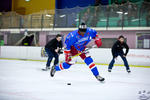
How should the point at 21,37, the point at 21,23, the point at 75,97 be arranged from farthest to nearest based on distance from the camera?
the point at 21,37 < the point at 21,23 < the point at 75,97

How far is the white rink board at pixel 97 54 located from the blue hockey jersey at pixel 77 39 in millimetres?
4816

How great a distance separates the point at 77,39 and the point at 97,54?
5448 mm

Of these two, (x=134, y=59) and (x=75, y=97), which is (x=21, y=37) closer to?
(x=134, y=59)

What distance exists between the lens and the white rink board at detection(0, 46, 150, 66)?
8.33m

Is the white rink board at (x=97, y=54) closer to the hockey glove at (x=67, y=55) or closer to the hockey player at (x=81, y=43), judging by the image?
the hockey player at (x=81, y=43)

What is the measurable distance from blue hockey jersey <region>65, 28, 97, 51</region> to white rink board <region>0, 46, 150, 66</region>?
4.82m

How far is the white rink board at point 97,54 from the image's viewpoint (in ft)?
27.3

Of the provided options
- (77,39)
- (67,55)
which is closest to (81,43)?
(77,39)

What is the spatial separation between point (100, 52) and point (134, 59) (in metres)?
1.57

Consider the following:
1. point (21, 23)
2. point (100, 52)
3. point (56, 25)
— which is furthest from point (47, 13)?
point (100, 52)

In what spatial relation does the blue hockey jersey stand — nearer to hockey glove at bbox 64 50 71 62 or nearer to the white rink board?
hockey glove at bbox 64 50 71 62

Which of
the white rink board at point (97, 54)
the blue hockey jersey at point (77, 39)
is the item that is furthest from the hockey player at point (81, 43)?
the white rink board at point (97, 54)

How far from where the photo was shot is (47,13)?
39.7 feet

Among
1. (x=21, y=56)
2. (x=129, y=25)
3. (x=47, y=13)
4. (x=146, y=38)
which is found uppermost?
(x=47, y=13)
